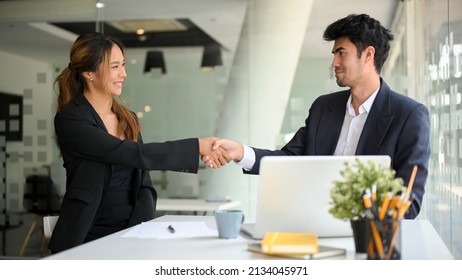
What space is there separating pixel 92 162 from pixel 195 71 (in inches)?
122

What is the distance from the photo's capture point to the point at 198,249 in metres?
1.66

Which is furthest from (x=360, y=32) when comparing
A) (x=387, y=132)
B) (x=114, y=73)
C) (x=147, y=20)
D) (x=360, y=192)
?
(x=147, y=20)

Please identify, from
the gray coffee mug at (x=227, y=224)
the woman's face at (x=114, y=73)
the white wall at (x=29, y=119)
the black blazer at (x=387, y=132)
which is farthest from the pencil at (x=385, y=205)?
the white wall at (x=29, y=119)

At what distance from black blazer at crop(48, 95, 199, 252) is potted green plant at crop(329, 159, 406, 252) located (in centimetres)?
103

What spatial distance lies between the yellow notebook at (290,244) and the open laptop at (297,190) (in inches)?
5.1

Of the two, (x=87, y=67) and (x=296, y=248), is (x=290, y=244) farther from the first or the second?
(x=87, y=67)

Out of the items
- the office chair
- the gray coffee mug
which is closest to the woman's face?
the gray coffee mug

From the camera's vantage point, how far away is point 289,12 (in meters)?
5.30

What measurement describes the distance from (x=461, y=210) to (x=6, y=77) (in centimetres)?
423

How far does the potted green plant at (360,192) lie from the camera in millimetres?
1441

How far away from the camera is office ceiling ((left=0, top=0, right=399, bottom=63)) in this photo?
5219mm
